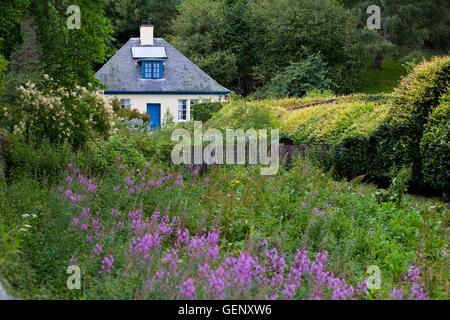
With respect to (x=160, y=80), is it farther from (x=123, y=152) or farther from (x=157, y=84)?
(x=123, y=152)

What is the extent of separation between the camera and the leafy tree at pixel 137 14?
1880 inches

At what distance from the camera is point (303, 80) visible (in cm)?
3469

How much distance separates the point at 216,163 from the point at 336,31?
2697 cm

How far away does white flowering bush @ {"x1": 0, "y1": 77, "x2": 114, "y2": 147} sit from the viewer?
11.8 metres

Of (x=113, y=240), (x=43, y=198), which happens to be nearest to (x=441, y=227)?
(x=113, y=240)

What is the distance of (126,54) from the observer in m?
36.4

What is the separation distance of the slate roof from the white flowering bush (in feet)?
73.0

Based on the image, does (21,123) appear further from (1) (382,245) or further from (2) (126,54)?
(2) (126,54)

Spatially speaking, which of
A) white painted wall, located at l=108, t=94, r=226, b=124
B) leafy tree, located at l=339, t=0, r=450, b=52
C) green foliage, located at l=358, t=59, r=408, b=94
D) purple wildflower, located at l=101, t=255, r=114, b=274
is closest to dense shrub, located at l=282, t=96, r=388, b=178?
purple wildflower, located at l=101, t=255, r=114, b=274

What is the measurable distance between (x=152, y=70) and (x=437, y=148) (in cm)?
2551

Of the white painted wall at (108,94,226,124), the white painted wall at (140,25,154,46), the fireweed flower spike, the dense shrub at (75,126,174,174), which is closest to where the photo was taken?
the fireweed flower spike

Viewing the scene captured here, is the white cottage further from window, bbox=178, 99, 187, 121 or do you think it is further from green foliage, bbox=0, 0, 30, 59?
green foliage, bbox=0, 0, 30, 59

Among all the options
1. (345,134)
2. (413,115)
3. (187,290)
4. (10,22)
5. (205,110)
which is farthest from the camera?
(205,110)

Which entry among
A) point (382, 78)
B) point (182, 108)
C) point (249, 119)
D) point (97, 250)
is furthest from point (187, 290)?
point (382, 78)
